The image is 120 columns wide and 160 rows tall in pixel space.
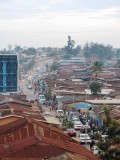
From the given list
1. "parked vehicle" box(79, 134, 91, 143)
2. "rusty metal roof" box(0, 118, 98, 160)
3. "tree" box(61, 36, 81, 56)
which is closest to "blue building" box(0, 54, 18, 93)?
"parked vehicle" box(79, 134, 91, 143)

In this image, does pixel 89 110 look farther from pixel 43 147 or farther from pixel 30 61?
pixel 30 61

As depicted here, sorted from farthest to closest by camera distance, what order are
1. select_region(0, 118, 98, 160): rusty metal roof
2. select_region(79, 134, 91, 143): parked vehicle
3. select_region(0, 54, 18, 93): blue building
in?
select_region(0, 54, 18, 93): blue building, select_region(79, 134, 91, 143): parked vehicle, select_region(0, 118, 98, 160): rusty metal roof

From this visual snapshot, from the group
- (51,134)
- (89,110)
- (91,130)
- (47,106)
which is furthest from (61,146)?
(47,106)

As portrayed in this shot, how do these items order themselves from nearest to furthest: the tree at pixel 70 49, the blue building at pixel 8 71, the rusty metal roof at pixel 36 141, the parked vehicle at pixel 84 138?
the rusty metal roof at pixel 36 141, the parked vehicle at pixel 84 138, the blue building at pixel 8 71, the tree at pixel 70 49

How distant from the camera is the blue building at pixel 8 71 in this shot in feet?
194

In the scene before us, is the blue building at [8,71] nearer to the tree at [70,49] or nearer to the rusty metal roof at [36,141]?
the rusty metal roof at [36,141]

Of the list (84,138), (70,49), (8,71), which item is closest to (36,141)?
(84,138)

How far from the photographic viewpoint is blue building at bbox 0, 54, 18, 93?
194ft

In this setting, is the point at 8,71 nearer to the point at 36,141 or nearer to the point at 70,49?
the point at 36,141

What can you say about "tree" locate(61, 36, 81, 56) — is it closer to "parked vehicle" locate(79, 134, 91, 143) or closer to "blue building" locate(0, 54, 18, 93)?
"blue building" locate(0, 54, 18, 93)

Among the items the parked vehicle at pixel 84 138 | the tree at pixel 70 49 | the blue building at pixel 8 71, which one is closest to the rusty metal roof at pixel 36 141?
the parked vehicle at pixel 84 138

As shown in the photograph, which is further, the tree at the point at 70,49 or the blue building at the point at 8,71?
the tree at the point at 70,49

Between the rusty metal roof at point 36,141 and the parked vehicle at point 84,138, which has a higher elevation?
the rusty metal roof at point 36,141

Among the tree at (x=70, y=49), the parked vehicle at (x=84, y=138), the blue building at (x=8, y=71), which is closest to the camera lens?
the parked vehicle at (x=84, y=138)
